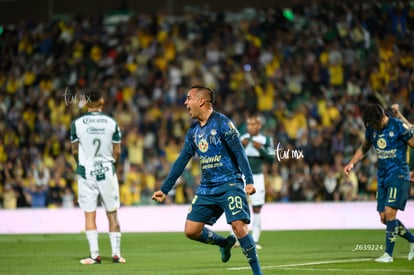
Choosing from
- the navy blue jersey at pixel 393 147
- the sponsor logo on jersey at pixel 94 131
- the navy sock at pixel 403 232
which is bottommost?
the navy sock at pixel 403 232

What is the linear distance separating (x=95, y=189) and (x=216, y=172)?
3.78 m

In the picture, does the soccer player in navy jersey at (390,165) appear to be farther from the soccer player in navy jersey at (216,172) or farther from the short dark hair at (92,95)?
the short dark hair at (92,95)

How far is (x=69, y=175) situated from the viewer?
2408 cm

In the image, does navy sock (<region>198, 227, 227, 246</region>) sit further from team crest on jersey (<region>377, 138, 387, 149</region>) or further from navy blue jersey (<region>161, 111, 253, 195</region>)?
team crest on jersey (<region>377, 138, 387, 149</region>)

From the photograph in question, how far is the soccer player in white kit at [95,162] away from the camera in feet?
43.4

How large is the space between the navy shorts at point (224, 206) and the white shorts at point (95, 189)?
10.8 ft

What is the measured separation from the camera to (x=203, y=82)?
27.6 m

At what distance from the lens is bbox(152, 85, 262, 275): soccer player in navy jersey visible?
32.3 ft

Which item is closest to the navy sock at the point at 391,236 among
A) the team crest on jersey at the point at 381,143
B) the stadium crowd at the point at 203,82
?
the team crest on jersey at the point at 381,143

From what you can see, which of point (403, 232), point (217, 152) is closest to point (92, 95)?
point (217, 152)

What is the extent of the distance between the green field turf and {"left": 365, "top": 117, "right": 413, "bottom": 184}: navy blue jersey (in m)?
1.34

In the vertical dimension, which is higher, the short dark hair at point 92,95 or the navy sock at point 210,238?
the short dark hair at point 92,95

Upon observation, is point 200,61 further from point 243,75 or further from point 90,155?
point 90,155

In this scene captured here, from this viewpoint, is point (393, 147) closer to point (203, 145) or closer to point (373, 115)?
point (373, 115)
